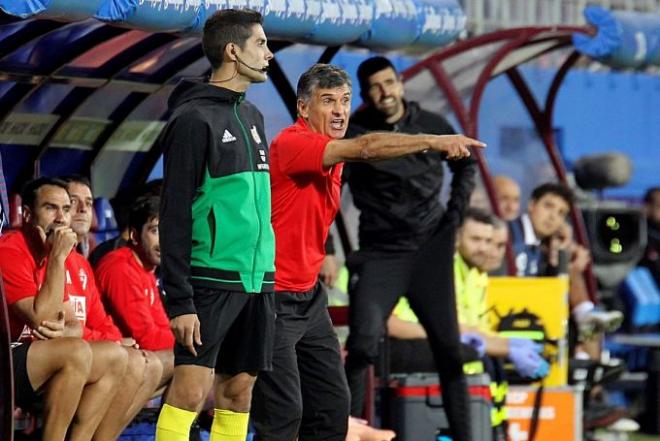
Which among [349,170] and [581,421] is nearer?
[349,170]

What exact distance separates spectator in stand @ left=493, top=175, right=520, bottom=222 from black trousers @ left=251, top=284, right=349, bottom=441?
5614mm

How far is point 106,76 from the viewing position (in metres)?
9.35

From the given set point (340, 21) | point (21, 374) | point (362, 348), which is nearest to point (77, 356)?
point (21, 374)

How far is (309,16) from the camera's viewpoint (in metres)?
8.75

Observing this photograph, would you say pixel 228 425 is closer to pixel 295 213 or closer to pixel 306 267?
pixel 306 267

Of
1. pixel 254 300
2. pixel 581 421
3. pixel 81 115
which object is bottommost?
pixel 581 421

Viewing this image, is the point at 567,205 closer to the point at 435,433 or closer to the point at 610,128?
the point at 435,433

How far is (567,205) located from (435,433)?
3.02 meters

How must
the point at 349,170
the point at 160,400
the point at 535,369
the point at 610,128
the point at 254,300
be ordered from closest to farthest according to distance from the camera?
1. the point at 254,300
2. the point at 160,400
3. the point at 349,170
4. the point at 535,369
5. the point at 610,128

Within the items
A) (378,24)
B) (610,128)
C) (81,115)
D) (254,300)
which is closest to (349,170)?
(378,24)

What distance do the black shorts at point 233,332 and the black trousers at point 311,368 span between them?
1.03 feet

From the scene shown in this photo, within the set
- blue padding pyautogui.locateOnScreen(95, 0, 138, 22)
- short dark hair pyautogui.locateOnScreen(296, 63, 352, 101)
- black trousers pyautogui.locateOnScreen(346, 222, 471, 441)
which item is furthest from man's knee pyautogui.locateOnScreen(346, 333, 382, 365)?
blue padding pyautogui.locateOnScreen(95, 0, 138, 22)

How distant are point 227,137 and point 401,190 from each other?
2.64 m

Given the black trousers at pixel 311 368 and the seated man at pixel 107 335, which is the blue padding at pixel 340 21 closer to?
the seated man at pixel 107 335
